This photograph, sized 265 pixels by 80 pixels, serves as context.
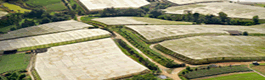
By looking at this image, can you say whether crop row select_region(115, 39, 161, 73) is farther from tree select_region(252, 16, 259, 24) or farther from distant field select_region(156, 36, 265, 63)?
tree select_region(252, 16, 259, 24)

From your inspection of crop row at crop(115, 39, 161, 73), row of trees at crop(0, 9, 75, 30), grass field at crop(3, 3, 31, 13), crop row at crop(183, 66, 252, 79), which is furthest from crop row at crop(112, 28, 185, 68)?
grass field at crop(3, 3, 31, 13)

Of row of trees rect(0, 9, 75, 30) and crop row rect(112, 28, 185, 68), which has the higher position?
row of trees rect(0, 9, 75, 30)

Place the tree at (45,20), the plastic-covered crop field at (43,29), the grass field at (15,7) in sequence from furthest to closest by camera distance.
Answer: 1. the grass field at (15,7)
2. the tree at (45,20)
3. the plastic-covered crop field at (43,29)

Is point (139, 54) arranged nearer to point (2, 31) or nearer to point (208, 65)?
point (208, 65)

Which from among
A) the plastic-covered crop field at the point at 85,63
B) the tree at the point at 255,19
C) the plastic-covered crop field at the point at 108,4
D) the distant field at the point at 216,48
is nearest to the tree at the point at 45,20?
the plastic-covered crop field at the point at 108,4

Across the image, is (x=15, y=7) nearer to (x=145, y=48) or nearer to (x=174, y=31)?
(x=145, y=48)

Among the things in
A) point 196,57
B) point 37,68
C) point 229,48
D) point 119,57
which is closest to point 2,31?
point 37,68

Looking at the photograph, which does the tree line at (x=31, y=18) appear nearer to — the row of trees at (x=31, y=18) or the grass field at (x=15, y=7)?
the row of trees at (x=31, y=18)
